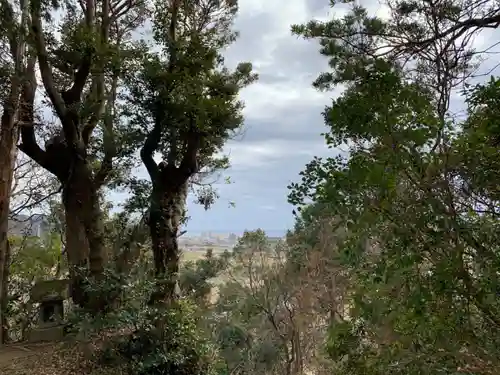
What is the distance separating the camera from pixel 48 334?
6.08 meters

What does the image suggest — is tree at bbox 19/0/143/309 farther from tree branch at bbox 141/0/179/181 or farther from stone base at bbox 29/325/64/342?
stone base at bbox 29/325/64/342

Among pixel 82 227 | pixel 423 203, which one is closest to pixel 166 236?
pixel 82 227

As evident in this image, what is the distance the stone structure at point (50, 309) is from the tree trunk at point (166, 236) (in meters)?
1.74

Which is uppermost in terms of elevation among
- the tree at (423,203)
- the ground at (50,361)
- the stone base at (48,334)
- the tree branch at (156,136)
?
the tree branch at (156,136)

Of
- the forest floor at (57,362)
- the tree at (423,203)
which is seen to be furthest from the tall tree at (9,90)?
the tree at (423,203)

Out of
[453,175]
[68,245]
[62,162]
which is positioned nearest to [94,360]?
[68,245]

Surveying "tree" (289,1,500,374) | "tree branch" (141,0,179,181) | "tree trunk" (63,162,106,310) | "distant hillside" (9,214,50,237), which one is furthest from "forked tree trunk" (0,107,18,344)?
"tree" (289,1,500,374)

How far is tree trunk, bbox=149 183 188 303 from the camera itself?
17.5ft

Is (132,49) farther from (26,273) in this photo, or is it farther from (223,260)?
(223,260)

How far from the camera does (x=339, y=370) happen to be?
14.2 feet

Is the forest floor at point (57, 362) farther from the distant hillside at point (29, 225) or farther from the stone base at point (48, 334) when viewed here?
the distant hillside at point (29, 225)

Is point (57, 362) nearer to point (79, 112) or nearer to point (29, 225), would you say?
point (79, 112)

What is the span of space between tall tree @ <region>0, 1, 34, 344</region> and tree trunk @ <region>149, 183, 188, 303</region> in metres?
2.17

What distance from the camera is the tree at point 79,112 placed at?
15.9 feet
